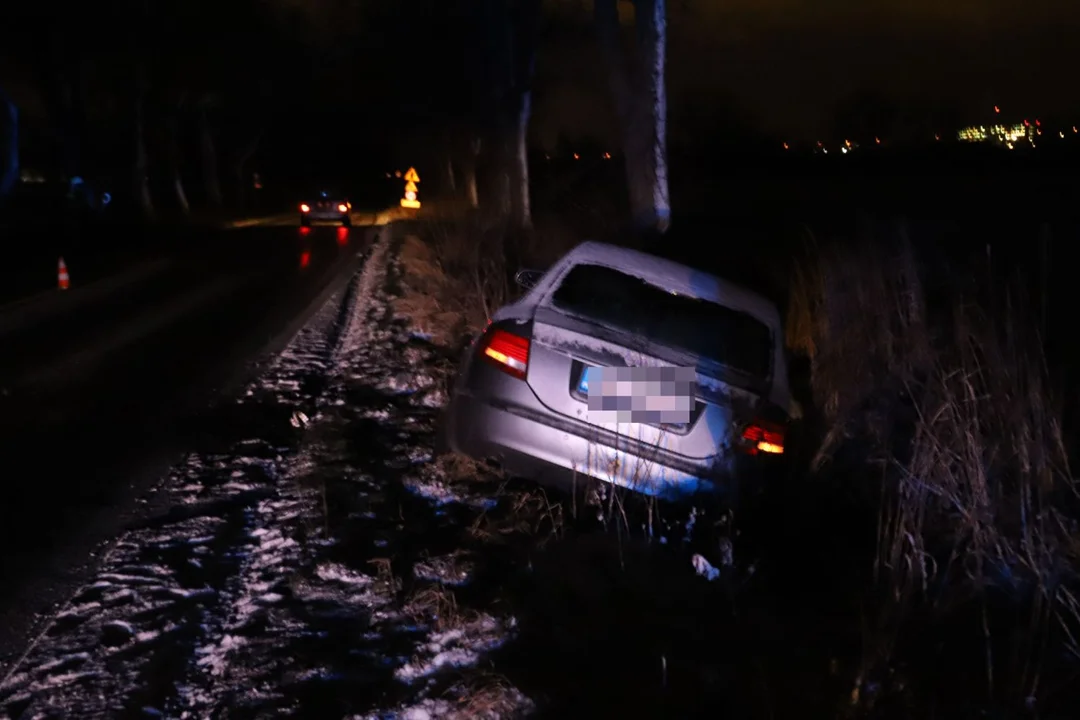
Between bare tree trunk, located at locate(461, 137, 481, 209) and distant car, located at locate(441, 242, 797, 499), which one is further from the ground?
bare tree trunk, located at locate(461, 137, 481, 209)

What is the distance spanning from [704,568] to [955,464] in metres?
1.75

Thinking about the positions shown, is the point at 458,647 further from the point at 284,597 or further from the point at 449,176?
the point at 449,176

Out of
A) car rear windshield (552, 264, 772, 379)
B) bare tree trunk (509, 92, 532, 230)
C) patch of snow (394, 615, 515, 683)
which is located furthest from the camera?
bare tree trunk (509, 92, 532, 230)

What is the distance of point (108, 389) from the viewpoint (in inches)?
352

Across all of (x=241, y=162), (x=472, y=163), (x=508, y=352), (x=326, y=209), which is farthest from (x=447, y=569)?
(x=241, y=162)

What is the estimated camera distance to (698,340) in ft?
20.0

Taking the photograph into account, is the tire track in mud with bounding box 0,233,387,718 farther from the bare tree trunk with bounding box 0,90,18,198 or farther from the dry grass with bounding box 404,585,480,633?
the bare tree trunk with bounding box 0,90,18,198

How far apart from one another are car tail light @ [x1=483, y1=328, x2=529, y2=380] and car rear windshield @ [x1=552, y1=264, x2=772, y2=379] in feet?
1.34

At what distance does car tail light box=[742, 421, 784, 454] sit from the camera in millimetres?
5629

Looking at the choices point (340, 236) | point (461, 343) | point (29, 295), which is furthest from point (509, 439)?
point (340, 236)

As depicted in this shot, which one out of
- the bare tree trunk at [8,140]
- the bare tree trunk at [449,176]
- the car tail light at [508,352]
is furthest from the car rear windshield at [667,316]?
the bare tree trunk at [449,176]

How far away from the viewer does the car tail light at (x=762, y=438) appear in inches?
222

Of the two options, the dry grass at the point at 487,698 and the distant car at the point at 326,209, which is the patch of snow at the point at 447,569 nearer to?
the dry grass at the point at 487,698

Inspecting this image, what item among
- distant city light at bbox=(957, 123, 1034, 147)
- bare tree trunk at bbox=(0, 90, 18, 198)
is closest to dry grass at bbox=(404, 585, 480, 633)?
bare tree trunk at bbox=(0, 90, 18, 198)
